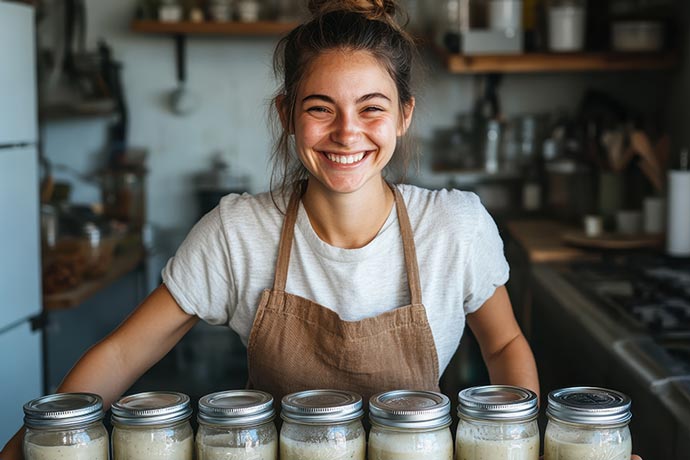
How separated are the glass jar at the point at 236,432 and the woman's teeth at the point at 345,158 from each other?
0.47 m

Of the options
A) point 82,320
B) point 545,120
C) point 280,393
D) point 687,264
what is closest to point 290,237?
point 280,393

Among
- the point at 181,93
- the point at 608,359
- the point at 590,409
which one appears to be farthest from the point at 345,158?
the point at 181,93

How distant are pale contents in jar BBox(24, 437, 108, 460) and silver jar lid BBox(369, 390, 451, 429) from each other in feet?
1.18

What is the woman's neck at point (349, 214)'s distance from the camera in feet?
5.55

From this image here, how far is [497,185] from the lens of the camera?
4730mm

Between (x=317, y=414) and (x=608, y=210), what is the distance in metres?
2.99

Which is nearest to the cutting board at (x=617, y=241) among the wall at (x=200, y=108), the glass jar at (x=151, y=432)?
the wall at (x=200, y=108)

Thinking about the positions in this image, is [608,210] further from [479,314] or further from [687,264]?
[479,314]

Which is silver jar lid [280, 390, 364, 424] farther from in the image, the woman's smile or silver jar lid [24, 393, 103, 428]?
the woman's smile

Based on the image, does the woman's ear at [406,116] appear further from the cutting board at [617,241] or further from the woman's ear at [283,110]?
the cutting board at [617,241]

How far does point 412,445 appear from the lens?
1197mm

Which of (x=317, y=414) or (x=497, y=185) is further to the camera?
(x=497, y=185)

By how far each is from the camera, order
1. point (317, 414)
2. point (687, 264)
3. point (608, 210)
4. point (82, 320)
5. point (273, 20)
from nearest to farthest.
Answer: point (317, 414), point (687, 264), point (608, 210), point (82, 320), point (273, 20)

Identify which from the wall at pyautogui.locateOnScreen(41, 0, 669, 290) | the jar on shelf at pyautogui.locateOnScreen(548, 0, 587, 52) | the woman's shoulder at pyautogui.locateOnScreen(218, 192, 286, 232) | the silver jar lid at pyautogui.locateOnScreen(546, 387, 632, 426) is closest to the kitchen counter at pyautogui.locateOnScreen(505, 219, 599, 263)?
the wall at pyautogui.locateOnScreen(41, 0, 669, 290)
